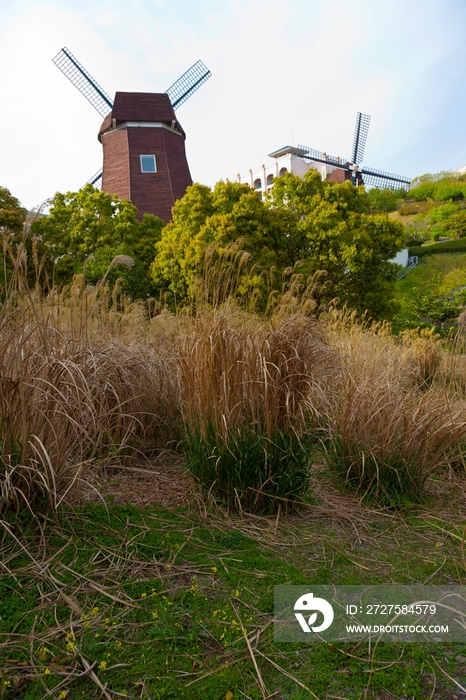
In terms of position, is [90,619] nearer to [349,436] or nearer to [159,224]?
[349,436]

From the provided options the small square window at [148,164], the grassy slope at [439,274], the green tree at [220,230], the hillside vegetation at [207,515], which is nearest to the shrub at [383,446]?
the hillside vegetation at [207,515]

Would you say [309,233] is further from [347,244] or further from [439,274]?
[439,274]

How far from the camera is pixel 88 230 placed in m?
15.4

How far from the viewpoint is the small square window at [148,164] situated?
74.9ft

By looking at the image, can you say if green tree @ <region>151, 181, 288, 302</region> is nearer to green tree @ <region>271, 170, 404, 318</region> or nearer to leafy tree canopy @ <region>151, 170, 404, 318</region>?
leafy tree canopy @ <region>151, 170, 404, 318</region>

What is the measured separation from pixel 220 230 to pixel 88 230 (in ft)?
20.1

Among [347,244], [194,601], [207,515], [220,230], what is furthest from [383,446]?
[347,244]

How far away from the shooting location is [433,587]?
1.76 m

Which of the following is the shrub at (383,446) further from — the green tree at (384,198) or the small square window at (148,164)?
the green tree at (384,198)

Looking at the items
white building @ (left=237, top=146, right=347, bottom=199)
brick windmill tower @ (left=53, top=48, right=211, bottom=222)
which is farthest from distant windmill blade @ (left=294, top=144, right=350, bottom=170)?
brick windmill tower @ (left=53, top=48, right=211, bottom=222)

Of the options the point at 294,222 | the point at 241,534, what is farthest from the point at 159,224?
the point at 241,534

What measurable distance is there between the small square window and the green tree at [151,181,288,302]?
33.3ft

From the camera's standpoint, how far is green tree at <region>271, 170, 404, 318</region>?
12.9 metres

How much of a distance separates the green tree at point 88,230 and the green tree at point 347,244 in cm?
533
